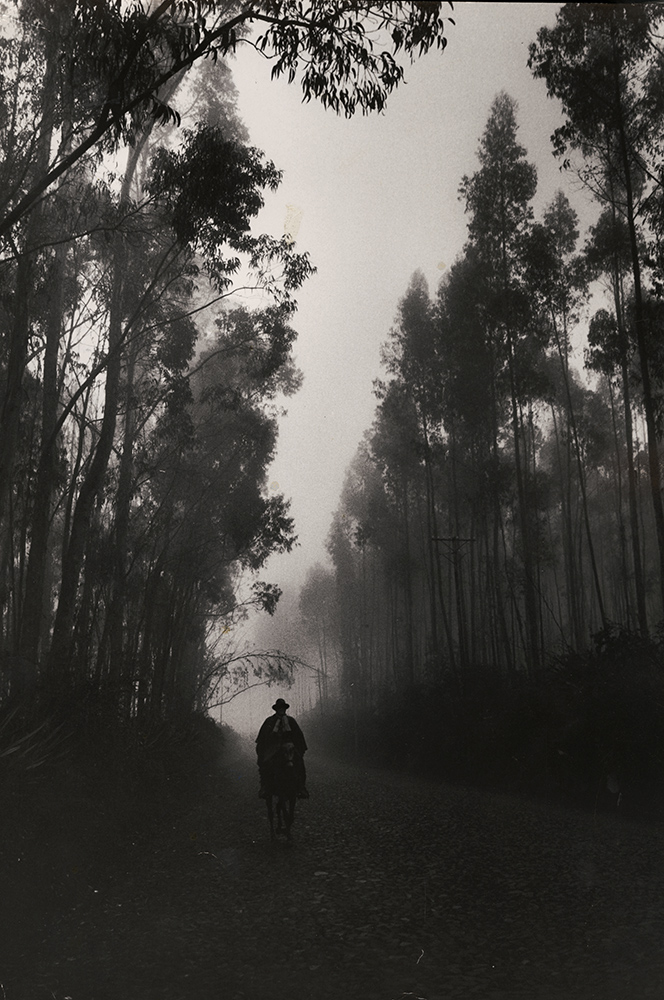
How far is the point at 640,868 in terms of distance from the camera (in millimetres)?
6453

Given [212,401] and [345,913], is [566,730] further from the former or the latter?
[212,401]

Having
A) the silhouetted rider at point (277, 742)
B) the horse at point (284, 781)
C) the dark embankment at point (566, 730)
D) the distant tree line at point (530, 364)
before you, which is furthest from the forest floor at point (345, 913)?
the distant tree line at point (530, 364)

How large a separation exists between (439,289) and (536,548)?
320 inches

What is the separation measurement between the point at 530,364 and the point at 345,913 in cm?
1609

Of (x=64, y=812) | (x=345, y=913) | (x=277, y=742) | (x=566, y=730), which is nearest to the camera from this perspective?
(x=345, y=913)

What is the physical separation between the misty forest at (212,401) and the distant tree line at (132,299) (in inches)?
2.1

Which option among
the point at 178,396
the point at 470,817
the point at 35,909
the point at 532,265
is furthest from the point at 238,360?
the point at 35,909

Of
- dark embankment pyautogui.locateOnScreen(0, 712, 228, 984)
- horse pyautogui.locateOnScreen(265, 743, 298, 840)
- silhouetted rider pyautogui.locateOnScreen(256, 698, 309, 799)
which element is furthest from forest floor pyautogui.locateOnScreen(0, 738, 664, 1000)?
silhouetted rider pyautogui.locateOnScreen(256, 698, 309, 799)

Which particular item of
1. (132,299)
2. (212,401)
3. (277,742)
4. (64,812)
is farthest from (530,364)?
(64,812)

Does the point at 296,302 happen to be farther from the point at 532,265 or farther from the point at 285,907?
the point at 285,907

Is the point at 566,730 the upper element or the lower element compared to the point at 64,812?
upper

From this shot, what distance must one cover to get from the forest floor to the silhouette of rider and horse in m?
0.38

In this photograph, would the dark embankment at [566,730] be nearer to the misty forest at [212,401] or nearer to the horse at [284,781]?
the misty forest at [212,401]

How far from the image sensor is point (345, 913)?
5414mm
